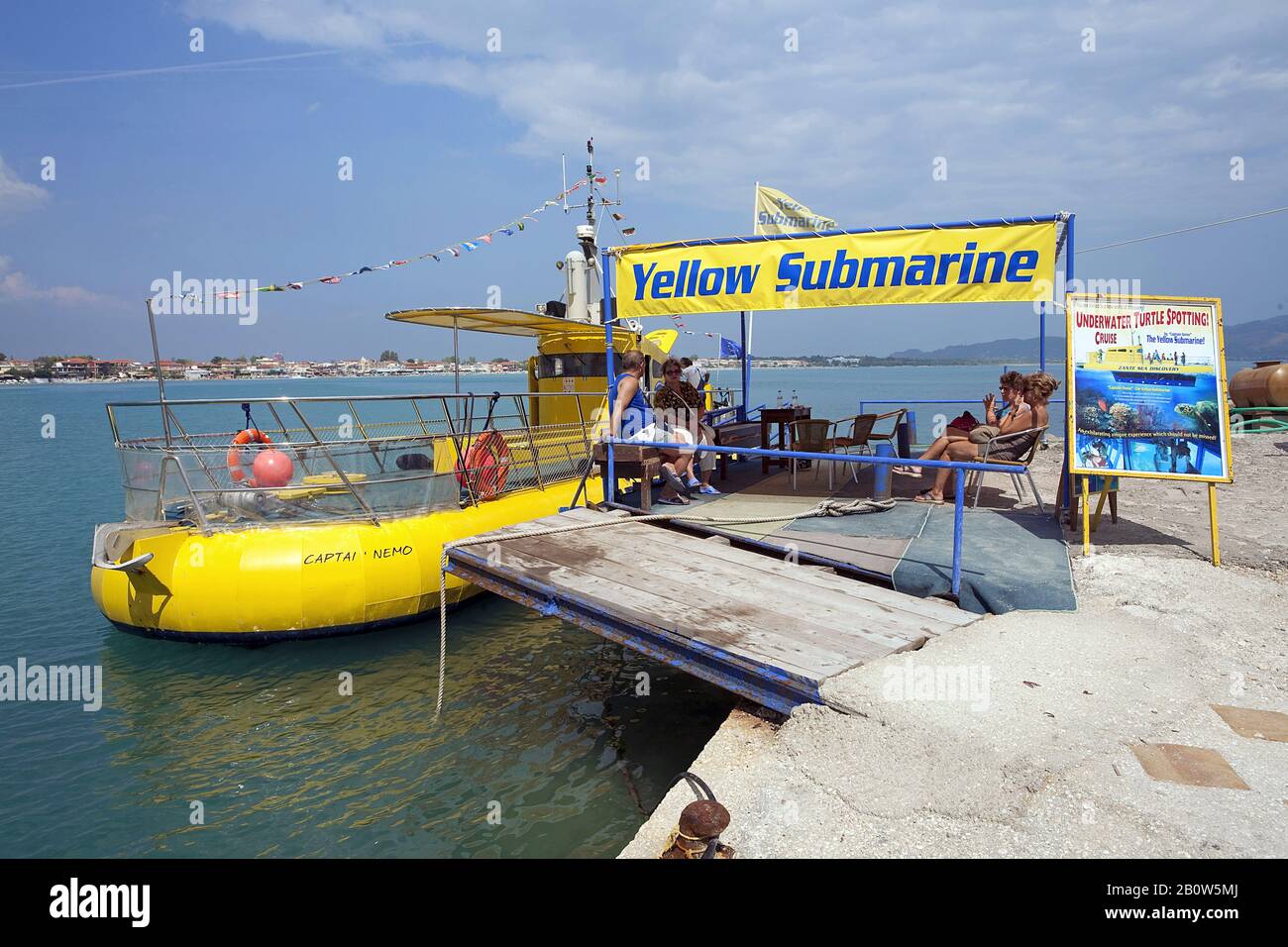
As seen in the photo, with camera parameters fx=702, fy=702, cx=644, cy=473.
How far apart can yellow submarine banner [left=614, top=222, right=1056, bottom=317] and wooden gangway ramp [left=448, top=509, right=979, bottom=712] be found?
267 centimetres

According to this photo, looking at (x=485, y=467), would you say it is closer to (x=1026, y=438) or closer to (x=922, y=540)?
(x=922, y=540)

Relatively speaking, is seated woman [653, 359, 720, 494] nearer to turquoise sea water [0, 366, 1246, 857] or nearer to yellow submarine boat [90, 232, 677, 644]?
yellow submarine boat [90, 232, 677, 644]

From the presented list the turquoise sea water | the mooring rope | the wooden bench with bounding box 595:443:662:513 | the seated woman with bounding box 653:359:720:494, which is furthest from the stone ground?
the seated woman with bounding box 653:359:720:494

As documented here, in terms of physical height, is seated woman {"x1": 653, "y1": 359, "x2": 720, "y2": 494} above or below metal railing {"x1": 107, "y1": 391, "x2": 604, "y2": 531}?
above

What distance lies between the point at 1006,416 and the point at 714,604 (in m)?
4.84

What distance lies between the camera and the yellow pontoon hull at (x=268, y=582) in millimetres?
7512

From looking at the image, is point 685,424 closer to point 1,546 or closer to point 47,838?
point 47,838

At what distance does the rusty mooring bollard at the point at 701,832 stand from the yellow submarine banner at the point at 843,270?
5.37 metres

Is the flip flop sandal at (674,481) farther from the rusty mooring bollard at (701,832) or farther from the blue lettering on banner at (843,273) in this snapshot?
the rusty mooring bollard at (701,832)

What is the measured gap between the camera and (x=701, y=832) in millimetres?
2982

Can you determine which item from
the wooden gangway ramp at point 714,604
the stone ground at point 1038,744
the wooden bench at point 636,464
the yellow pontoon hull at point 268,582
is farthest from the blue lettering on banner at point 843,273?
the yellow pontoon hull at point 268,582

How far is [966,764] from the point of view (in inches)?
133

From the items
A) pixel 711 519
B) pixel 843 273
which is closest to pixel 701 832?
pixel 711 519

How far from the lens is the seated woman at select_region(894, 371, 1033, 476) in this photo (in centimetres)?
767
